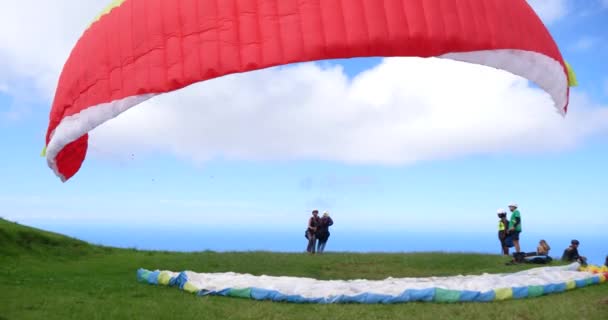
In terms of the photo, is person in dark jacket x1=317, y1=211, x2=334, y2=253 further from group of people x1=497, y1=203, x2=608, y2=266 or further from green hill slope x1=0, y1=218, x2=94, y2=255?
green hill slope x1=0, y1=218, x2=94, y2=255

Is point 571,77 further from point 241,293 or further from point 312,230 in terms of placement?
point 312,230

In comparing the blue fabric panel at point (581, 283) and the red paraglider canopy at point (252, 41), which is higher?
the red paraglider canopy at point (252, 41)

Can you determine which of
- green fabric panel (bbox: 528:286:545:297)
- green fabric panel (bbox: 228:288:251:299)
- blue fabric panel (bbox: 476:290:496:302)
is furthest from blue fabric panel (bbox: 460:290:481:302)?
green fabric panel (bbox: 228:288:251:299)

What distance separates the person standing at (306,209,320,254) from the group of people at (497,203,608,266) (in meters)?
5.32

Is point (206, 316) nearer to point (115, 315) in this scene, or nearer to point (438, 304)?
point (115, 315)

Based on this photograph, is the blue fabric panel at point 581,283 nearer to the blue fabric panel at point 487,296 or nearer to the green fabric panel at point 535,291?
the green fabric panel at point 535,291

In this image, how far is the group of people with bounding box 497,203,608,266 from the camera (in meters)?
16.9

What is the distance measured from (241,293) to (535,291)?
5.19 meters

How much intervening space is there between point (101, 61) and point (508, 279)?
26.4 feet

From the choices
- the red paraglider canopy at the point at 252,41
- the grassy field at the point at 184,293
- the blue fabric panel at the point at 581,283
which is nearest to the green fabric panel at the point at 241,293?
the grassy field at the point at 184,293

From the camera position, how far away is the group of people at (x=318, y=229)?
63.0 feet

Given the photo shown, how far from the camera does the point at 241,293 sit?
36.3ft

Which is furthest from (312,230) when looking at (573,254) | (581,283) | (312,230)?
(581,283)

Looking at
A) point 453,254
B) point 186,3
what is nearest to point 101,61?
point 186,3
